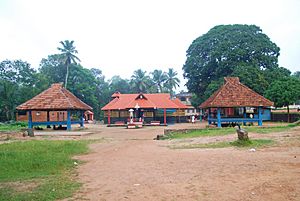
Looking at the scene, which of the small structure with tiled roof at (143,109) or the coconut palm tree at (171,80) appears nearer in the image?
the small structure with tiled roof at (143,109)

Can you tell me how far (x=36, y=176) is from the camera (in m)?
9.19

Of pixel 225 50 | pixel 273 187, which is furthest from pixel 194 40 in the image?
pixel 273 187

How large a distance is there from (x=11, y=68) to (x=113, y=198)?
50274 millimetres

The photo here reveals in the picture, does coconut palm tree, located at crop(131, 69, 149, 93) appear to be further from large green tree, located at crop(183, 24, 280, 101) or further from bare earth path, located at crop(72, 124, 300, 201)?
bare earth path, located at crop(72, 124, 300, 201)

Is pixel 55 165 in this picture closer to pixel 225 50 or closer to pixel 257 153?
pixel 257 153

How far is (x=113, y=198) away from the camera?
22.2 feet

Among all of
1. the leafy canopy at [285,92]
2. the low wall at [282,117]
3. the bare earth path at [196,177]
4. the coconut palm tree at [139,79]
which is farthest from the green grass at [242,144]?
the coconut palm tree at [139,79]

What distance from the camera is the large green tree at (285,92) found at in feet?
114

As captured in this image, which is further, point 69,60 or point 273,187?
point 69,60

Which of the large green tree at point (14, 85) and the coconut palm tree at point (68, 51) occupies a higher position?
the coconut palm tree at point (68, 51)

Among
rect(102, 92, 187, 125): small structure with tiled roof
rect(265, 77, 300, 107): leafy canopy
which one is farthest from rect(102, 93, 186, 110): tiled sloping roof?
rect(265, 77, 300, 107): leafy canopy

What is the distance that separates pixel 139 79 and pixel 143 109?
17.3m

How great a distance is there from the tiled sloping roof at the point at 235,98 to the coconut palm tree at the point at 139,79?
33.3 meters

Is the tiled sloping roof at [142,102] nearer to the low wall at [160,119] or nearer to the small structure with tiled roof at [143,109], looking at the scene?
the small structure with tiled roof at [143,109]
